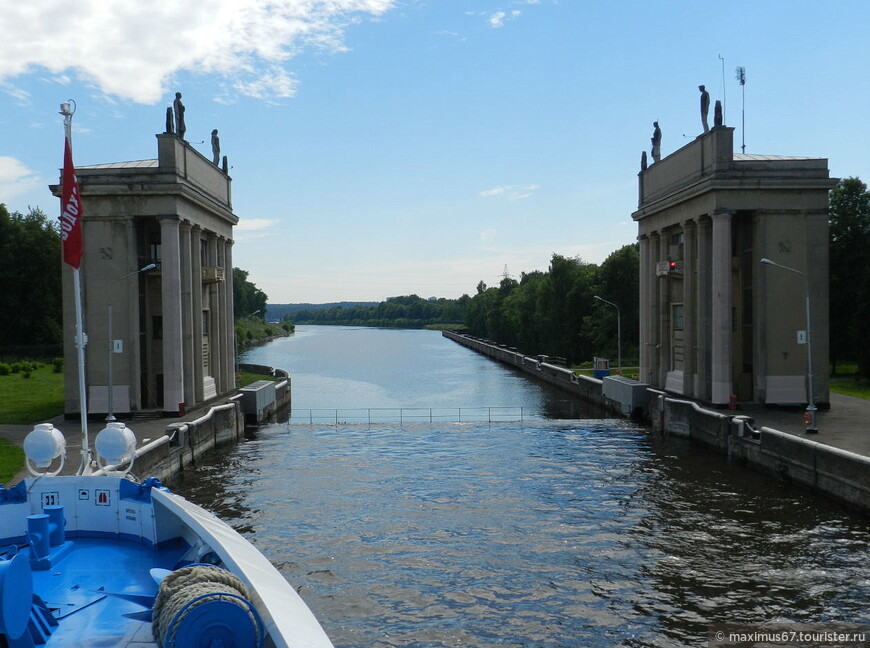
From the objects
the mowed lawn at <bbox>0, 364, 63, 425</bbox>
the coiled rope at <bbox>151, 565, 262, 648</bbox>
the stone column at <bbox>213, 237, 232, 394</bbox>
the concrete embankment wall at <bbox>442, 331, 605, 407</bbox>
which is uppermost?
the stone column at <bbox>213, 237, 232, 394</bbox>

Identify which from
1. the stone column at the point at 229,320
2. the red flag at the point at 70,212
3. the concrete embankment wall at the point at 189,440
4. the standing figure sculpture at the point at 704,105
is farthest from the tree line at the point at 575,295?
the red flag at the point at 70,212

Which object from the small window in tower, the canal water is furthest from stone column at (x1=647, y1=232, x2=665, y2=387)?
the canal water

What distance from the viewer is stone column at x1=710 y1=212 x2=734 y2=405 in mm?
40250

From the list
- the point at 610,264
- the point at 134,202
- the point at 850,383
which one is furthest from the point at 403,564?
the point at 610,264

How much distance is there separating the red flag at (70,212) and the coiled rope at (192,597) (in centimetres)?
771

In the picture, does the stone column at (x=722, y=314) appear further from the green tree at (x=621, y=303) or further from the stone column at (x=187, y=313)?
the green tree at (x=621, y=303)

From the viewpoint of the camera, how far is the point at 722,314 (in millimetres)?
40594

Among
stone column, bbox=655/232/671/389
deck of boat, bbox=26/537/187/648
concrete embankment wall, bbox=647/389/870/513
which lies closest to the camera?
deck of boat, bbox=26/537/187/648

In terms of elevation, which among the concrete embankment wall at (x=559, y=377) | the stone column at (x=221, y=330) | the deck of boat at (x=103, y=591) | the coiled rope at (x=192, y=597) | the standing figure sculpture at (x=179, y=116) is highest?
the standing figure sculpture at (x=179, y=116)

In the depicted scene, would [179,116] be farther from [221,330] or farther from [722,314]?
[722,314]

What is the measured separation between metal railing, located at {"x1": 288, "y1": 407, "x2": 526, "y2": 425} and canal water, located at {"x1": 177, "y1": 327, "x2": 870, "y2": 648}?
11356 millimetres

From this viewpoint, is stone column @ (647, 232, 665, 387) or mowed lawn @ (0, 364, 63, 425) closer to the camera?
mowed lawn @ (0, 364, 63, 425)

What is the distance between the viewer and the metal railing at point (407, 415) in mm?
50781

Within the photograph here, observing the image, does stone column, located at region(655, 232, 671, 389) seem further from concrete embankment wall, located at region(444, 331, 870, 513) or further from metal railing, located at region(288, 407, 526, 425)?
metal railing, located at region(288, 407, 526, 425)
